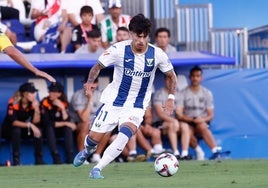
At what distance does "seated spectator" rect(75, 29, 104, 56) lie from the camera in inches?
709

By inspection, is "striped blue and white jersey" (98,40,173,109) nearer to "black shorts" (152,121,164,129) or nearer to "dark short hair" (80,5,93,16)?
"black shorts" (152,121,164,129)

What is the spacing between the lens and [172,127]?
18.0m

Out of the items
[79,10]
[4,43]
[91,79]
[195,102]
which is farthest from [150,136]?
[4,43]

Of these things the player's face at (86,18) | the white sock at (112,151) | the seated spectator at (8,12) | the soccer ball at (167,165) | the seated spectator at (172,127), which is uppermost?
the seated spectator at (8,12)

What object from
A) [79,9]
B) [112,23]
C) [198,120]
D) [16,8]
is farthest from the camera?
[79,9]

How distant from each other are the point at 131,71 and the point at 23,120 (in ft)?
17.7

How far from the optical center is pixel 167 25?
20.0 metres

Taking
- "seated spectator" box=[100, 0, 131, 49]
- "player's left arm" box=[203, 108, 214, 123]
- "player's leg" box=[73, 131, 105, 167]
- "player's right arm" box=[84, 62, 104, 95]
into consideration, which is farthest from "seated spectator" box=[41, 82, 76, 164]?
"player's right arm" box=[84, 62, 104, 95]

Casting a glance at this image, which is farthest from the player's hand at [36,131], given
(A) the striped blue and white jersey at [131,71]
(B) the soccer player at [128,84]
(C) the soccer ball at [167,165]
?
(C) the soccer ball at [167,165]

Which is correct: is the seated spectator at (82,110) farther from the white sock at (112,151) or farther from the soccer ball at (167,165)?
the soccer ball at (167,165)

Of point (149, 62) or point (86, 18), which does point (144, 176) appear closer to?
point (149, 62)

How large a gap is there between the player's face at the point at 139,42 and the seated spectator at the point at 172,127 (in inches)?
219

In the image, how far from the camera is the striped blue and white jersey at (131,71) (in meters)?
12.5

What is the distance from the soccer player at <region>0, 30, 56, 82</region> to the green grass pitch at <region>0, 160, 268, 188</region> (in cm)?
145
